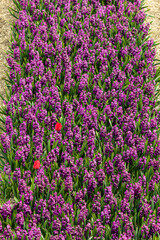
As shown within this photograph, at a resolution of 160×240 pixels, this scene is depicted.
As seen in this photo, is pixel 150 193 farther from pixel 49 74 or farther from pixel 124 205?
pixel 49 74

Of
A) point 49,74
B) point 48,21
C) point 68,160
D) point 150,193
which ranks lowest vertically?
point 150,193

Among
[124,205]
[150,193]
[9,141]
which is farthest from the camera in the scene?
[9,141]

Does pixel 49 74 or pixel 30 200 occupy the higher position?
pixel 49 74

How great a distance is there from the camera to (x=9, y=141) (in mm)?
4699

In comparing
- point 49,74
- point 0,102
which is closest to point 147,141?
point 49,74

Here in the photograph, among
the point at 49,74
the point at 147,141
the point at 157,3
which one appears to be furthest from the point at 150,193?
the point at 157,3

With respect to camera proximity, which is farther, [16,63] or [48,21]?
[48,21]

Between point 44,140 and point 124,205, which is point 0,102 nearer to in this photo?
point 44,140

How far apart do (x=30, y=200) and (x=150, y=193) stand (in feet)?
4.72

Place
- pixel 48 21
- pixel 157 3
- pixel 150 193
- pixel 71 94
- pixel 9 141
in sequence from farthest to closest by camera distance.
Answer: pixel 157 3 → pixel 48 21 → pixel 71 94 → pixel 9 141 → pixel 150 193

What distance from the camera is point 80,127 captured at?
506 centimetres

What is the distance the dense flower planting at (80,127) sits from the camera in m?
3.91

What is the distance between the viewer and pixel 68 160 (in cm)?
451

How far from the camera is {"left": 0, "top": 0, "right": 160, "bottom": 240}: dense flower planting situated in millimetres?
3908
